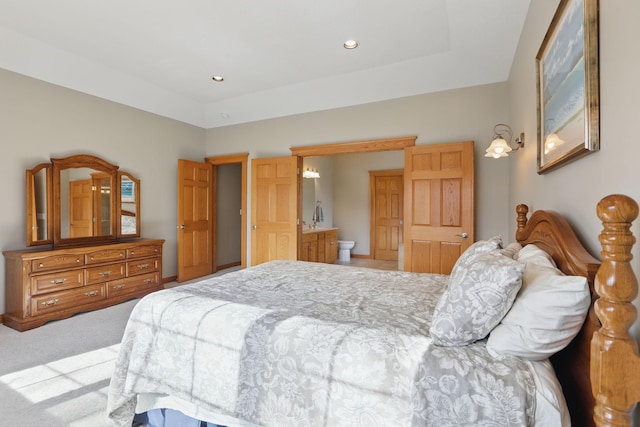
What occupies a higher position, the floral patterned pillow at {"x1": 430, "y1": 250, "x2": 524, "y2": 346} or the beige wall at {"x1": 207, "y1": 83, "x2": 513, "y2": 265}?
the beige wall at {"x1": 207, "y1": 83, "x2": 513, "y2": 265}

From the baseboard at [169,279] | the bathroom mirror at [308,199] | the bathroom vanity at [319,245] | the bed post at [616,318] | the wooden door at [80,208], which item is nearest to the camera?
the bed post at [616,318]

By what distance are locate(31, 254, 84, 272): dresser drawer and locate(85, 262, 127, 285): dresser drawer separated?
0.15 m

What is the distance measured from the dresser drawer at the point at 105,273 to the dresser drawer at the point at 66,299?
8cm

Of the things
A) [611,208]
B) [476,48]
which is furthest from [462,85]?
[611,208]

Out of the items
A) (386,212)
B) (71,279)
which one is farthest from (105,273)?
(386,212)

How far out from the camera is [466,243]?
145 inches

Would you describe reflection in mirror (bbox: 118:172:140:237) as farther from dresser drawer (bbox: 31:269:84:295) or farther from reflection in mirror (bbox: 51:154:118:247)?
dresser drawer (bbox: 31:269:84:295)

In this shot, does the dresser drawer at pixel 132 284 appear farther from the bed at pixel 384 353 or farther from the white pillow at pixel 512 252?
the white pillow at pixel 512 252

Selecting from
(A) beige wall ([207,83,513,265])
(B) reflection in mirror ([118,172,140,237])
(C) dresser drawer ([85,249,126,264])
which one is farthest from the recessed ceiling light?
(C) dresser drawer ([85,249,126,264])

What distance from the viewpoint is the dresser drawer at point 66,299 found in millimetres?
3199

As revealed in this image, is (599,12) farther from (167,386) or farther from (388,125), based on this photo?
(388,125)

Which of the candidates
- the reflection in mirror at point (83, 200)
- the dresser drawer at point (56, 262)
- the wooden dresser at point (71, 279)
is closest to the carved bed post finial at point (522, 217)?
the wooden dresser at point (71, 279)

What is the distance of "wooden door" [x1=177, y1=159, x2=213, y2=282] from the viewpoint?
16.6ft

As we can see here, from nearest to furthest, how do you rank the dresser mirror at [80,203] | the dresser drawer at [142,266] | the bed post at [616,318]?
the bed post at [616,318] < the dresser mirror at [80,203] < the dresser drawer at [142,266]
